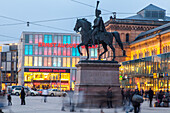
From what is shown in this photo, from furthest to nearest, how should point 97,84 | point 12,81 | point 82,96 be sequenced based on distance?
point 12,81, point 97,84, point 82,96

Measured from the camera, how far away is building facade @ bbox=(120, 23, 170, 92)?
62375 millimetres

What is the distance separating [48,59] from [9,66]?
41.4 m

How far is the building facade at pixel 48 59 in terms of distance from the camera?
122 metres

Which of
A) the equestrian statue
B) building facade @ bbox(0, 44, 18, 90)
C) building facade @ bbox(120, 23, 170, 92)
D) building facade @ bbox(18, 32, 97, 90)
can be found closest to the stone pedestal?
the equestrian statue

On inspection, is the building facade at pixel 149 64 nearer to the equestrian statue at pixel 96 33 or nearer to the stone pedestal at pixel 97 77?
the equestrian statue at pixel 96 33

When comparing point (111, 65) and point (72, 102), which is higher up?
point (111, 65)

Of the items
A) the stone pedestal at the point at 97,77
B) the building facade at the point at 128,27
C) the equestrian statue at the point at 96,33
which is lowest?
the stone pedestal at the point at 97,77

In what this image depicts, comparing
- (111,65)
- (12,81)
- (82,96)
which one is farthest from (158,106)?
(12,81)

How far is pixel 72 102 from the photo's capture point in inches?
1031

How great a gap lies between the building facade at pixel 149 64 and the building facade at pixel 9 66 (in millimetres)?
68640

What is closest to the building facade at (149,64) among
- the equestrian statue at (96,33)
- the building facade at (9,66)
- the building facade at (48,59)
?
the equestrian statue at (96,33)

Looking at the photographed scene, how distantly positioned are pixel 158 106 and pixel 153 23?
74.9 m

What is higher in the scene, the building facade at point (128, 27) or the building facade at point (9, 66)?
the building facade at point (128, 27)

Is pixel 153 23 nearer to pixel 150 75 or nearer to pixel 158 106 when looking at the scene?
pixel 150 75
